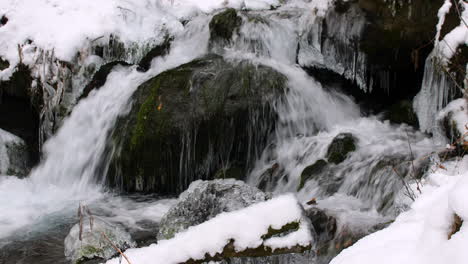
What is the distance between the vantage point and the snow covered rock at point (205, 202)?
3.60 metres

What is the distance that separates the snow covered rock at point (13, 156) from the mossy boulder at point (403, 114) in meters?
5.94

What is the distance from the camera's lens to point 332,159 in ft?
17.7

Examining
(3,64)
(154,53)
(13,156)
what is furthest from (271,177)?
(3,64)

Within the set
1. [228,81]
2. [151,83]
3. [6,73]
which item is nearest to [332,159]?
[228,81]

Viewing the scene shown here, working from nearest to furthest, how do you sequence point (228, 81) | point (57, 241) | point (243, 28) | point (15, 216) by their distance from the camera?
point (57, 241)
point (15, 216)
point (228, 81)
point (243, 28)

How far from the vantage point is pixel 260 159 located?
6.18 meters

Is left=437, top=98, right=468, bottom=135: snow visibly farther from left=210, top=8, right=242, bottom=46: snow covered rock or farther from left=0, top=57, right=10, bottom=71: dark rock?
left=0, top=57, right=10, bottom=71: dark rock

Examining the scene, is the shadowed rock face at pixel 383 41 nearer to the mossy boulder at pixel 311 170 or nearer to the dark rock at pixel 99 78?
the mossy boulder at pixel 311 170

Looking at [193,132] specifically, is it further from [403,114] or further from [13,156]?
[13,156]

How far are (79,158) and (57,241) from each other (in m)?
2.29

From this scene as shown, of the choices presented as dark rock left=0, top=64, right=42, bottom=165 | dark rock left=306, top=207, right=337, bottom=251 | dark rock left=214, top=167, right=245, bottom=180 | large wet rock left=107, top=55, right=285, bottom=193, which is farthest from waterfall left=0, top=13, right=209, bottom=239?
dark rock left=306, top=207, right=337, bottom=251

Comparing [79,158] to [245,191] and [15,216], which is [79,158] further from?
[245,191]

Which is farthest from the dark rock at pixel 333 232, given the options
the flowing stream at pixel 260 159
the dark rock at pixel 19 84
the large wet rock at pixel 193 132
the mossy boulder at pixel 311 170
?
the dark rock at pixel 19 84

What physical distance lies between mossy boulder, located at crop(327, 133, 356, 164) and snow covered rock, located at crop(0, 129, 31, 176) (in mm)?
5052
